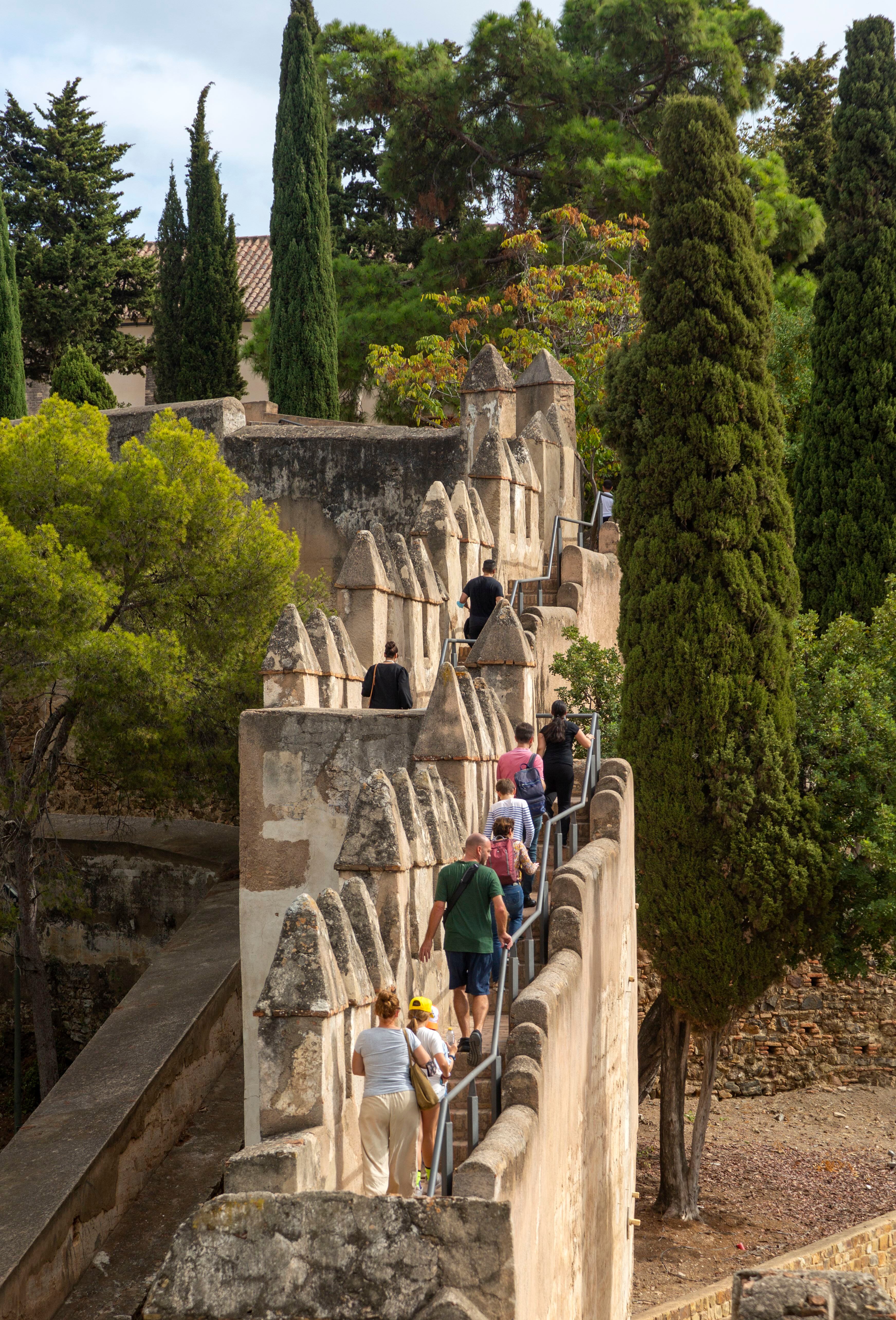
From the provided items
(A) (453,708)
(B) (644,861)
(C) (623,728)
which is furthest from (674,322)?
(A) (453,708)

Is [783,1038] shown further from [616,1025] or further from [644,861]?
[616,1025]

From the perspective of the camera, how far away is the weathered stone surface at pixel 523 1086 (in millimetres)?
6277

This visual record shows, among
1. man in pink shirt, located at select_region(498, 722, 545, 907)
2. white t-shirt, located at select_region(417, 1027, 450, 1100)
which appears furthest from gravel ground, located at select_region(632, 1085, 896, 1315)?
white t-shirt, located at select_region(417, 1027, 450, 1100)

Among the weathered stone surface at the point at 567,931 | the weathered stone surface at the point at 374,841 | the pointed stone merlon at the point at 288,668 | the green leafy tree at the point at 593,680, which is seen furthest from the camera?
the green leafy tree at the point at 593,680

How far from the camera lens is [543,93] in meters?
27.6

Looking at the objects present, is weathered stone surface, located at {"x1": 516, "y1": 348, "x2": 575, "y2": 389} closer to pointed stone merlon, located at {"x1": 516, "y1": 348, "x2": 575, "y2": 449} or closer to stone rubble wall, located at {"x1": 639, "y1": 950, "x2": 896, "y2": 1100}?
pointed stone merlon, located at {"x1": 516, "y1": 348, "x2": 575, "y2": 449}

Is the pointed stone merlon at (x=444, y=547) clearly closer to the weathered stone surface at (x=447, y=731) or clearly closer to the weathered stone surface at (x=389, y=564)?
the weathered stone surface at (x=389, y=564)

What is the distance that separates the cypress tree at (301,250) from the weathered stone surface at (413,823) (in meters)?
18.9

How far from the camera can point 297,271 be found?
26.5m

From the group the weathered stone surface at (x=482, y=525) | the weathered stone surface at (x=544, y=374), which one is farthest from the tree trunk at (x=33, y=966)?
the weathered stone surface at (x=544, y=374)

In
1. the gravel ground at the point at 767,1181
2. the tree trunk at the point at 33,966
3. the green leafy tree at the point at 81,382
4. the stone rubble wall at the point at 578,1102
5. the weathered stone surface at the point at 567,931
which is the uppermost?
the green leafy tree at the point at 81,382

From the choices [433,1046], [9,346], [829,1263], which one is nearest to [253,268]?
[9,346]

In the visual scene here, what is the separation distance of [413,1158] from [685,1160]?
10281 millimetres

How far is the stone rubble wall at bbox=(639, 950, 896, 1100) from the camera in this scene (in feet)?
57.0
